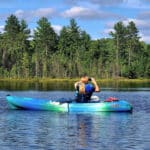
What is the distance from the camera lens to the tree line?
4446 inches

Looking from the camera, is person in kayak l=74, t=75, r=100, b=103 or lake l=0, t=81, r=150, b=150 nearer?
lake l=0, t=81, r=150, b=150

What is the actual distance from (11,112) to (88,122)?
7.08 meters

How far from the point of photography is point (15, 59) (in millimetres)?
118688

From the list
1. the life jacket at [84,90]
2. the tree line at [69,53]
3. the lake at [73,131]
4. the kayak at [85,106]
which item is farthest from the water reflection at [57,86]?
the lake at [73,131]

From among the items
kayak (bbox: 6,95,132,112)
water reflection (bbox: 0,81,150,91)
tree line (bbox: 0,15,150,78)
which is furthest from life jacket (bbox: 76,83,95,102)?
tree line (bbox: 0,15,150,78)

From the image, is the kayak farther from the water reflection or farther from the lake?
the water reflection

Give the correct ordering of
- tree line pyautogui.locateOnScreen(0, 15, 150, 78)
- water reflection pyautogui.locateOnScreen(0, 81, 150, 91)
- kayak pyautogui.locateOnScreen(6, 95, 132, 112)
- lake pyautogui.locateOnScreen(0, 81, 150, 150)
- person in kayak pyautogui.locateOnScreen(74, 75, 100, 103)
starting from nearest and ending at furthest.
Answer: lake pyautogui.locateOnScreen(0, 81, 150, 150)
person in kayak pyautogui.locateOnScreen(74, 75, 100, 103)
kayak pyautogui.locateOnScreen(6, 95, 132, 112)
water reflection pyautogui.locateOnScreen(0, 81, 150, 91)
tree line pyautogui.locateOnScreen(0, 15, 150, 78)

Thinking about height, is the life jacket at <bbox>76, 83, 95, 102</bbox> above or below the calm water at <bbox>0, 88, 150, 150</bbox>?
above

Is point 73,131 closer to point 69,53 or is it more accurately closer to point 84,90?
point 84,90

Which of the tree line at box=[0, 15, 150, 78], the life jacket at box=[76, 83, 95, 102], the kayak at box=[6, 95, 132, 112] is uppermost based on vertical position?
the tree line at box=[0, 15, 150, 78]

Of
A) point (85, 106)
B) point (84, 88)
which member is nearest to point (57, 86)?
point (85, 106)

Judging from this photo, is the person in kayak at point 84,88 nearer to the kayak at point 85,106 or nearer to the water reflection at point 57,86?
the kayak at point 85,106

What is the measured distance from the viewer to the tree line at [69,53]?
113 metres

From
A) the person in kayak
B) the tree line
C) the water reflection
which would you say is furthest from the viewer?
the tree line
